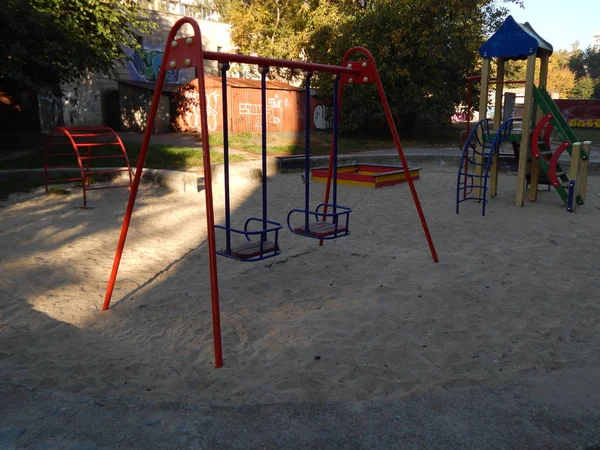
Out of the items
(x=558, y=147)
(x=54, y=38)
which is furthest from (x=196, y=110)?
(x=558, y=147)

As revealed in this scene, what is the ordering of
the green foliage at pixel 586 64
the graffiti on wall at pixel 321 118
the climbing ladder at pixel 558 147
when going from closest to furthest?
1. the climbing ladder at pixel 558 147
2. the graffiti on wall at pixel 321 118
3. the green foliage at pixel 586 64

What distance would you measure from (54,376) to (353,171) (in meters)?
8.69

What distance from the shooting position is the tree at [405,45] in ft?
56.1

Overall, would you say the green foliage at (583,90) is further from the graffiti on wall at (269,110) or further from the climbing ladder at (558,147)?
the climbing ladder at (558,147)

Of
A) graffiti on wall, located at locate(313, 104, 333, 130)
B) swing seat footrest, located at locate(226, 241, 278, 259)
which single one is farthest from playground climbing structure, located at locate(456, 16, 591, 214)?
graffiti on wall, located at locate(313, 104, 333, 130)

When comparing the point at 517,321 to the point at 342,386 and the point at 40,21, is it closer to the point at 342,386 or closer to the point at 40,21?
the point at 342,386

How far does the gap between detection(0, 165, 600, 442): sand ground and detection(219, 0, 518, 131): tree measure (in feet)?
41.7

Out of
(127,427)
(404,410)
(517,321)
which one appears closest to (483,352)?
(517,321)

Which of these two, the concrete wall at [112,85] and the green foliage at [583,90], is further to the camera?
the green foliage at [583,90]

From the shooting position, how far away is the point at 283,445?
198cm

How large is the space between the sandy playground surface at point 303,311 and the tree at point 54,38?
204 inches

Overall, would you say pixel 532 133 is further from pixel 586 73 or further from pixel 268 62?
pixel 586 73

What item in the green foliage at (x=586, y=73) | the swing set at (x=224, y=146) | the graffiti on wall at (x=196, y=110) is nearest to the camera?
the swing set at (x=224, y=146)

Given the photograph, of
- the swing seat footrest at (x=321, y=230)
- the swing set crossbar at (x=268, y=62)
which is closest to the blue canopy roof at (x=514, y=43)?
the swing set crossbar at (x=268, y=62)
